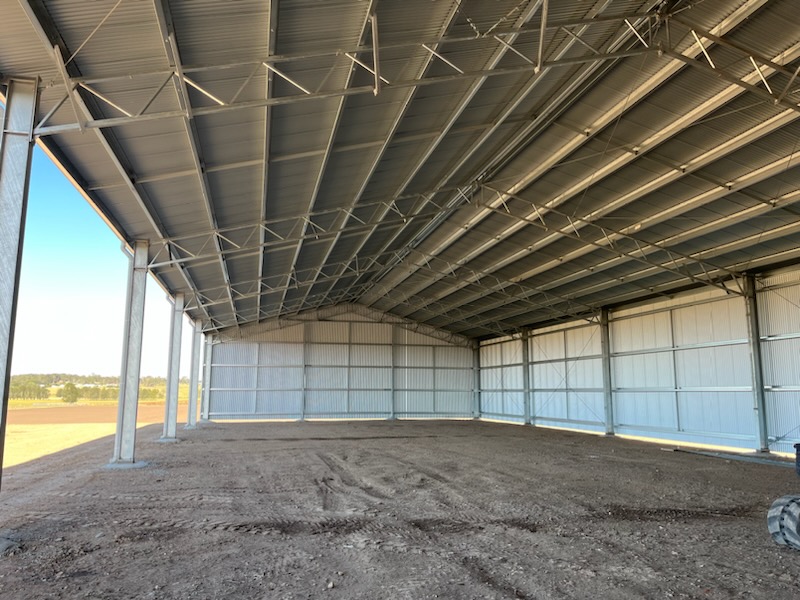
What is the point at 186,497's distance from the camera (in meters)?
11.6

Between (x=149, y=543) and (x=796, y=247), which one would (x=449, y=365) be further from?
(x=149, y=543)


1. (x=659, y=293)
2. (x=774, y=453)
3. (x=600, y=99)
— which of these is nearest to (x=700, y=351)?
(x=659, y=293)

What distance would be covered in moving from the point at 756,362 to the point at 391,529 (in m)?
17.7

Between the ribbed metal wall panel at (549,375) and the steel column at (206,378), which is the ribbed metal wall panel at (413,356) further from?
the steel column at (206,378)

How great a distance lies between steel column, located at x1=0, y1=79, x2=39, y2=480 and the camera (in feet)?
25.6

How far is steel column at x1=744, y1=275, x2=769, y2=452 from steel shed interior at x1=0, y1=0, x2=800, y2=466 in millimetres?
74

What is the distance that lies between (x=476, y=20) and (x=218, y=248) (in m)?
11.6

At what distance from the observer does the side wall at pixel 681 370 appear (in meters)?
20.0

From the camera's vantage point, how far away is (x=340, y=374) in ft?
131

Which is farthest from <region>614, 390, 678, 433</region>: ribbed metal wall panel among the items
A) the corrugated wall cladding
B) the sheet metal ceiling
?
the corrugated wall cladding

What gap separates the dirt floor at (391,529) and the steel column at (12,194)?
2.76 m

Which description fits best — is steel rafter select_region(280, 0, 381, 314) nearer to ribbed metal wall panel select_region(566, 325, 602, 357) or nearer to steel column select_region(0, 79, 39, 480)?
steel column select_region(0, 79, 39, 480)

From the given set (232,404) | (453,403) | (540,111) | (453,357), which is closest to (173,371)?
(232,404)

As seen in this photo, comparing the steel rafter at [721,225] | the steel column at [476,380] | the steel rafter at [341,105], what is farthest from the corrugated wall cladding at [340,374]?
the steel rafter at [341,105]
